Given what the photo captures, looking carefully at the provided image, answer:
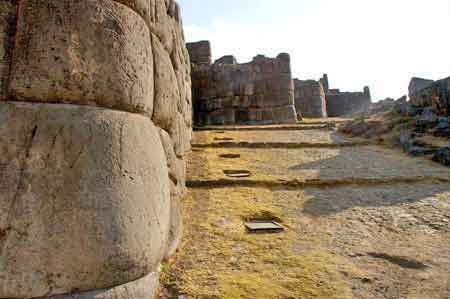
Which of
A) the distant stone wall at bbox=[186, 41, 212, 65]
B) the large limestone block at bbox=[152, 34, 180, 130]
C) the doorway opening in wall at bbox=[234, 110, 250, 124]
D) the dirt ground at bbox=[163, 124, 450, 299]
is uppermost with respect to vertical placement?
the distant stone wall at bbox=[186, 41, 212, 65]

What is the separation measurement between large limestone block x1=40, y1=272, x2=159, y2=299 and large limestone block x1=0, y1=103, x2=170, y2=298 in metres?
0.03

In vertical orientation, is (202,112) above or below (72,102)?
above

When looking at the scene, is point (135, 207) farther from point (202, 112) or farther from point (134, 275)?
point (202, 112)

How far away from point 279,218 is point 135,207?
1.91m

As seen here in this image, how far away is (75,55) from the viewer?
1.62m

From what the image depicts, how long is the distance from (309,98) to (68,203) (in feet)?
56.2

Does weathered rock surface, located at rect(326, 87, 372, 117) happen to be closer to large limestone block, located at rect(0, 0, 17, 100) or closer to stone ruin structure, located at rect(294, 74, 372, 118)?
stone ruin structure, located at rect(294, 74, 372, 118)

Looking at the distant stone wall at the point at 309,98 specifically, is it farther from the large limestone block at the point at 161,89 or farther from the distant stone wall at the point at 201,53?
the large limestone block at the point at 161,89

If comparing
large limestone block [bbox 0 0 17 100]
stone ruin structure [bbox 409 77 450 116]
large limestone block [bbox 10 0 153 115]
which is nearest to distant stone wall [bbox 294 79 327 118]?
stone ruin structure [bbox 409 77 450 116]

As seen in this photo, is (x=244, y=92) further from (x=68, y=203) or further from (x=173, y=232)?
(x=68, y=203)

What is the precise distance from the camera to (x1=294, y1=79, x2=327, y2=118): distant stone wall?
56.7 ft

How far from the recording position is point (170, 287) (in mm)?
1909

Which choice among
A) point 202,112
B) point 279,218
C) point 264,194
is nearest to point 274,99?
point 202,112

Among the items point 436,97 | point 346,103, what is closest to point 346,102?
point 346,103
